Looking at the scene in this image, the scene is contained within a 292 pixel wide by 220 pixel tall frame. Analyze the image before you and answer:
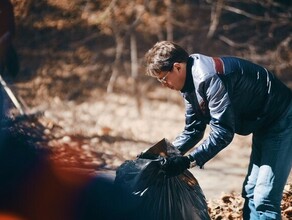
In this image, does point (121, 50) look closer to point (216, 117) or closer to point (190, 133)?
point (190, 133)

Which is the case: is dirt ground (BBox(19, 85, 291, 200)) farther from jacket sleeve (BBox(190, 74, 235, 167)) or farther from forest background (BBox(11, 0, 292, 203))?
jacket sleeve (BBox(190, 74, 235, 167))

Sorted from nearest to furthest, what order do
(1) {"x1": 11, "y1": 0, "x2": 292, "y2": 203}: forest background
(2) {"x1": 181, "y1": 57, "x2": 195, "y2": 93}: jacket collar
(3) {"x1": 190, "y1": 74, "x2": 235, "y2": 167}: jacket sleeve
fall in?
(3) {"x1": 190, "y1": 74, "x2": 235, "y2": 167}: jacket sleeve → (2) {"x1": 181, "y1": 57, "x2": 195, "y2": 93}: jacket collar → (1) {"x1": 11, "y1": 0, "x2": 292, "y2": 203}: forest background

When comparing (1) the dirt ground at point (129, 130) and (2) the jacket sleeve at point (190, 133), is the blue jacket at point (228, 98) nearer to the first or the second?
(2) the jacket sleeve at point (190, 133)

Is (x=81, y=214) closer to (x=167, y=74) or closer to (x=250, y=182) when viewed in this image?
(x=167, y=74)

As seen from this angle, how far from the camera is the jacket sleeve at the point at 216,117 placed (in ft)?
8.94

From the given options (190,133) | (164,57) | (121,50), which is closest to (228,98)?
(164,57)

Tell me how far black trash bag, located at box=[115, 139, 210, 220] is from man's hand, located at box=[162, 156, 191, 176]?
2.3 inches

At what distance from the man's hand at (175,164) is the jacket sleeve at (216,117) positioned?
6 cm

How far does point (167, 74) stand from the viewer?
2.85 metres

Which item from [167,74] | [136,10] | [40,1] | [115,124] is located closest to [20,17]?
[40,1]

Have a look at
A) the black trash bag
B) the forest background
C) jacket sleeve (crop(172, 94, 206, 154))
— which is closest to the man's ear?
jacket sleeve (crop(172, 94, 206, 154))

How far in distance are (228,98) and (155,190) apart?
735 millimetres

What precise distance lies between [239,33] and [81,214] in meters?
7.90

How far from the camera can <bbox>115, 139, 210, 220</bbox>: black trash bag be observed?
290cm
